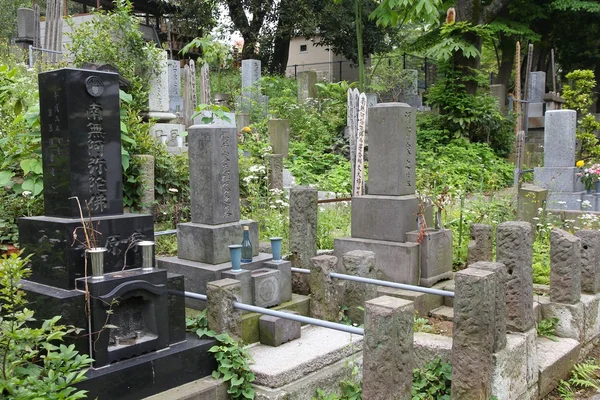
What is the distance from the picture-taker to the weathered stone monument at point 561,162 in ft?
36.7

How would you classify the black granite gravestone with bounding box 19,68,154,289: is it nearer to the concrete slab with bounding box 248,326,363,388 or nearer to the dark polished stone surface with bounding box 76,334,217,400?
the dark polished stone surface with bounding box 76,334,217,400

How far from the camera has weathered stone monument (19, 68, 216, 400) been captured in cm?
364

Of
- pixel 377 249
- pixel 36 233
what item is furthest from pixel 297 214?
pixel 36 233

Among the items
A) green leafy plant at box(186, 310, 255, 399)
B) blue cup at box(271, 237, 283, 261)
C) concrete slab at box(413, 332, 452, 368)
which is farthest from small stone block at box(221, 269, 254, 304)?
concrete slab at box(413, 332, 452, 368)

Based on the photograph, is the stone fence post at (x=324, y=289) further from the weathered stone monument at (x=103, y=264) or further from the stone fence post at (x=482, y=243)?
the stone fence post at (x=482, y=243)

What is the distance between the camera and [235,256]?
5012mm

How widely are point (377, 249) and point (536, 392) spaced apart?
7.61ft

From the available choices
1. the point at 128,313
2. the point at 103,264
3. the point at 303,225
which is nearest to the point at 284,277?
the point at 303,225

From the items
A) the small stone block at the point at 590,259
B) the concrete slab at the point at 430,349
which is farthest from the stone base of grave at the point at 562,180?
the concrete slab at the point at 430,349

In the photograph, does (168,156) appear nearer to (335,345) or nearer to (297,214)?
(297,214)

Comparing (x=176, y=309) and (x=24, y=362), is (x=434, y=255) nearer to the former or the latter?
(x=176, y=309)

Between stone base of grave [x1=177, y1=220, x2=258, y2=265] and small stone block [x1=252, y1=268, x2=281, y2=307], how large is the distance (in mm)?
387

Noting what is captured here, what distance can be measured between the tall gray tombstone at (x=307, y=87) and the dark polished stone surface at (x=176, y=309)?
14.0 metres

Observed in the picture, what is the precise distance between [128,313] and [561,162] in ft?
33.5
